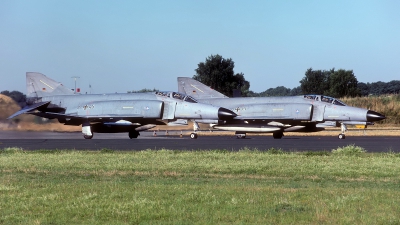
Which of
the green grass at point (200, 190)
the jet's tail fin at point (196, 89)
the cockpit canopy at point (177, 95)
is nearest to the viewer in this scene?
the green grass at point (200, 190)

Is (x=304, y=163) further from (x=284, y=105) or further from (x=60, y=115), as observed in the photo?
(x=60, y=115)

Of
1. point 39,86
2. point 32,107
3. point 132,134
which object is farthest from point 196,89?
point 32,107

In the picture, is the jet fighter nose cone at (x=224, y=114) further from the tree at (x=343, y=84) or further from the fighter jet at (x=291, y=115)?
the tree at (x=343, y=84)

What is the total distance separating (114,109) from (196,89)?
731cm

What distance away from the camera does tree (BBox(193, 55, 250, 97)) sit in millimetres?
74438

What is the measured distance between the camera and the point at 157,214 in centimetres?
751

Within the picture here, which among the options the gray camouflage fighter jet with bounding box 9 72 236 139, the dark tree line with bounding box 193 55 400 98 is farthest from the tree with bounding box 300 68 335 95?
the gray camouflage fighter jet with bounding box 9 72 236 139

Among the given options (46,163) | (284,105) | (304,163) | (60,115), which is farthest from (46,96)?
(304,163)

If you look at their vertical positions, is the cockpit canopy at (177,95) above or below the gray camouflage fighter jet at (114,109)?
above

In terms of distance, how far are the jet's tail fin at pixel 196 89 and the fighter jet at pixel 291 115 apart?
317cm

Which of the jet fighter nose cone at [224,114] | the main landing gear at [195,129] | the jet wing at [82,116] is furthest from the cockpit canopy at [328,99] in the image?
the jet wing at [82,116]

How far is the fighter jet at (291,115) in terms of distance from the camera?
30.2m

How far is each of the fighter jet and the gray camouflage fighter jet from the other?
41.7 inches

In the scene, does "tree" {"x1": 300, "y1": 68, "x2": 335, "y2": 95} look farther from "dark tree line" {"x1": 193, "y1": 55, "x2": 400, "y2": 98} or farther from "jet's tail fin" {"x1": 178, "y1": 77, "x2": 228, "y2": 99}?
"jet's tail fin" {"x1": 178, "y1": 77, "x2": 228, "y2": 99}
